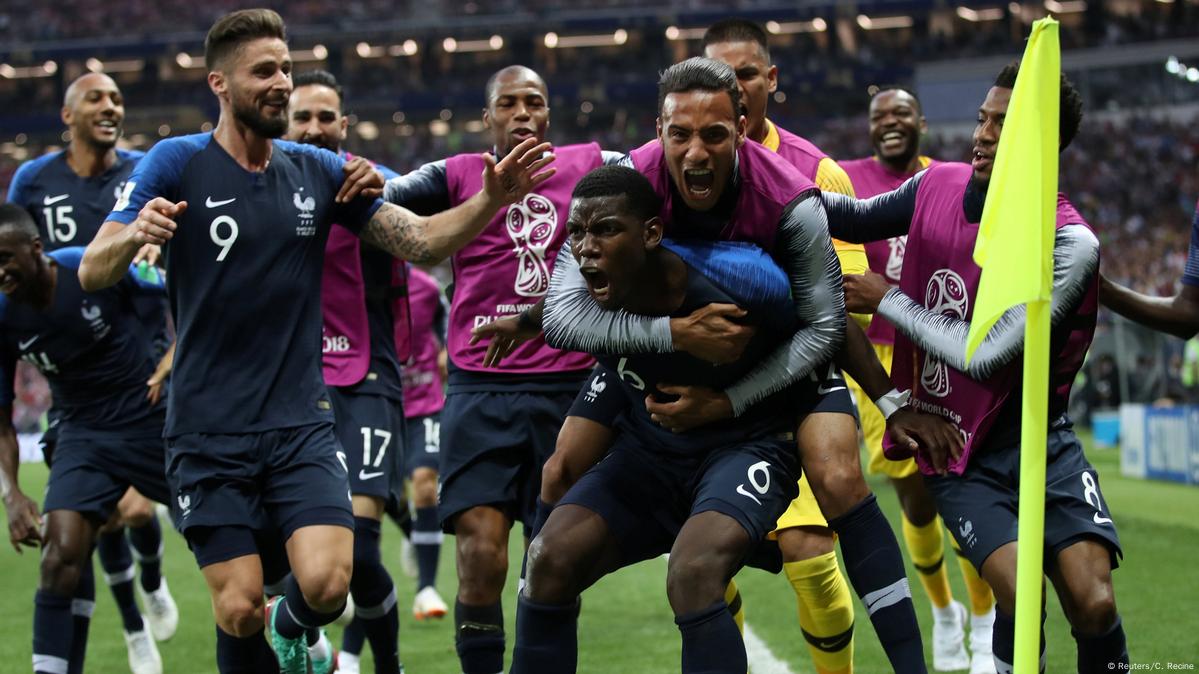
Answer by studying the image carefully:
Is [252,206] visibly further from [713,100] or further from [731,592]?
[731,592]

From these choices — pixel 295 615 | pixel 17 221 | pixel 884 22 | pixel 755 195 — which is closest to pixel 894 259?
pixel 755 195

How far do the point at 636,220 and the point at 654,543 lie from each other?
1117mm

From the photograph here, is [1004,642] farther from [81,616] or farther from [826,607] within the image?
[81,616]

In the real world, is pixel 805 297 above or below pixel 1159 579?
above

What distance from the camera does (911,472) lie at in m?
7.23

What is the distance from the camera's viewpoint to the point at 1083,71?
4803cm

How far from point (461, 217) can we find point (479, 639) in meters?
1.69

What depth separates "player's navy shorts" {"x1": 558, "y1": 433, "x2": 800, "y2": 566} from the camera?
443cm

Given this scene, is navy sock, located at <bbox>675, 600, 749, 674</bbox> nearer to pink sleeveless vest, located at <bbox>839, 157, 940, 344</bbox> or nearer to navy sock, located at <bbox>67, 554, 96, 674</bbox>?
pink sleeveless vest, located at <bbox>839, 157, 940, 344</bbox>

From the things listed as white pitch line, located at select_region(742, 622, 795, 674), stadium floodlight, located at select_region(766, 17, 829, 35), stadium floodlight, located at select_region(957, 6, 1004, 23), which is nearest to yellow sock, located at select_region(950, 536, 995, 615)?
white pitch line, located at select_region(742, 622, 795, 674)

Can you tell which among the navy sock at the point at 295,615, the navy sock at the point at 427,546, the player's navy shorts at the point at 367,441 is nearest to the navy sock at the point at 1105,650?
the navy sock at the point at 295,615

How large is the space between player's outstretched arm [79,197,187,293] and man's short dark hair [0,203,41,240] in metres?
1.97

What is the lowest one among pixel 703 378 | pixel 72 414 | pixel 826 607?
pixel 826 607

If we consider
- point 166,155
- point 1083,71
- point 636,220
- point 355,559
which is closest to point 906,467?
point 355,559
